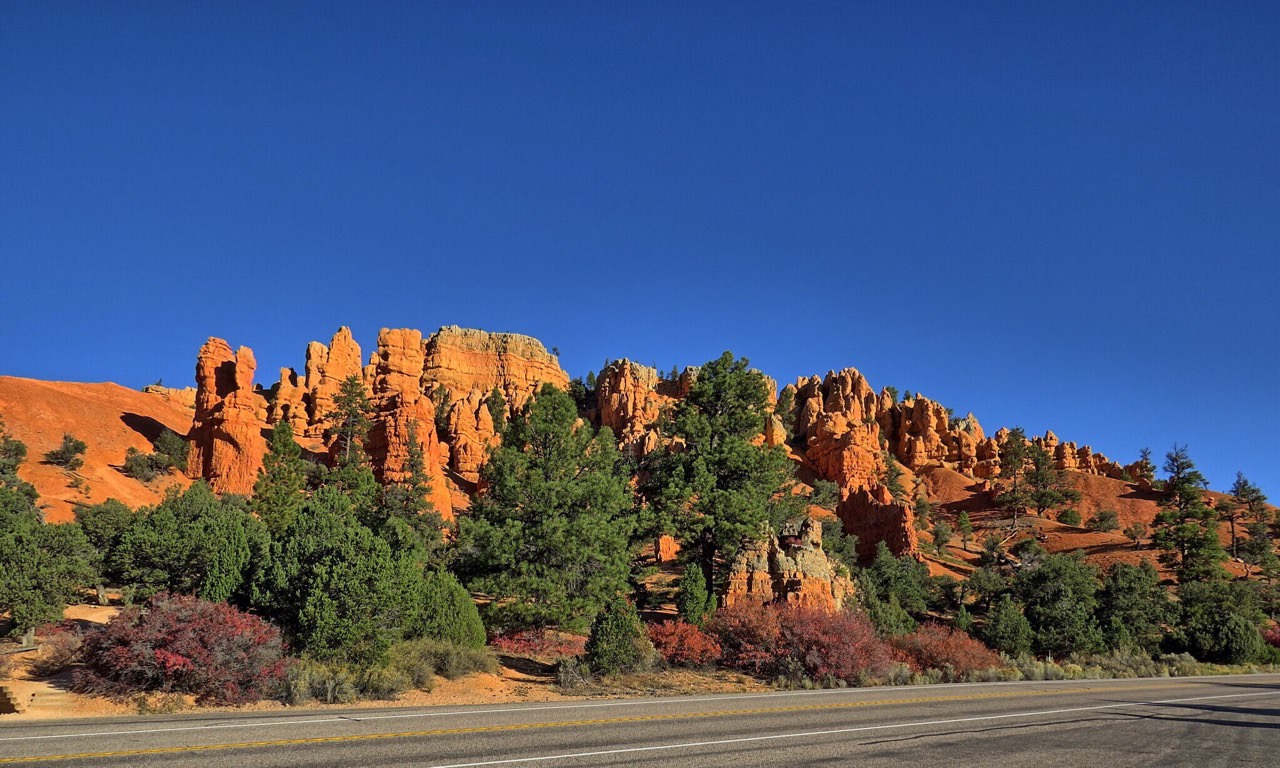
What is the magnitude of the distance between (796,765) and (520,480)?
20.8 meters

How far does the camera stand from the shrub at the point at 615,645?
23688mm

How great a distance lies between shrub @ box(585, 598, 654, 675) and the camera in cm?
2369

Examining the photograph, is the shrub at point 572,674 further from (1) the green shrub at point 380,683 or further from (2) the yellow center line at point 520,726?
(2) the yellow center line at point 520,726

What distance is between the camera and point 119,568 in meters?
28.2

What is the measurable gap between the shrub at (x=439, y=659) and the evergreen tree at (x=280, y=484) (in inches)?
893

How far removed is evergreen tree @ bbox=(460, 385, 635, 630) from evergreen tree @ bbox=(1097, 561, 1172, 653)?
1090 inches

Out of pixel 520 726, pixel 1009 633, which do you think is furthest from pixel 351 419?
pixel 520 726

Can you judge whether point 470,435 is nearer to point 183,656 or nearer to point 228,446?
point 228,446

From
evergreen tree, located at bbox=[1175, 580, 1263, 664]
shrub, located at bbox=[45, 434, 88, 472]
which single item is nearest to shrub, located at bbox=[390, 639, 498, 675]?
evergreen tree, located at bbox=[1175, 580, 1263, 664]

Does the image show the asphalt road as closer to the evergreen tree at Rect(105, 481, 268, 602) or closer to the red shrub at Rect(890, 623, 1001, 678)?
the red shrub at Rect(890, 623, 1001, 678)

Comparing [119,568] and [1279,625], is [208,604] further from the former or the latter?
[1279,625]

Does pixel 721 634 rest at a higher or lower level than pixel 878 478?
lower

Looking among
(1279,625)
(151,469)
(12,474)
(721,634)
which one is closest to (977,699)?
(721,634)

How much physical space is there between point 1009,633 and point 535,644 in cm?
2420
